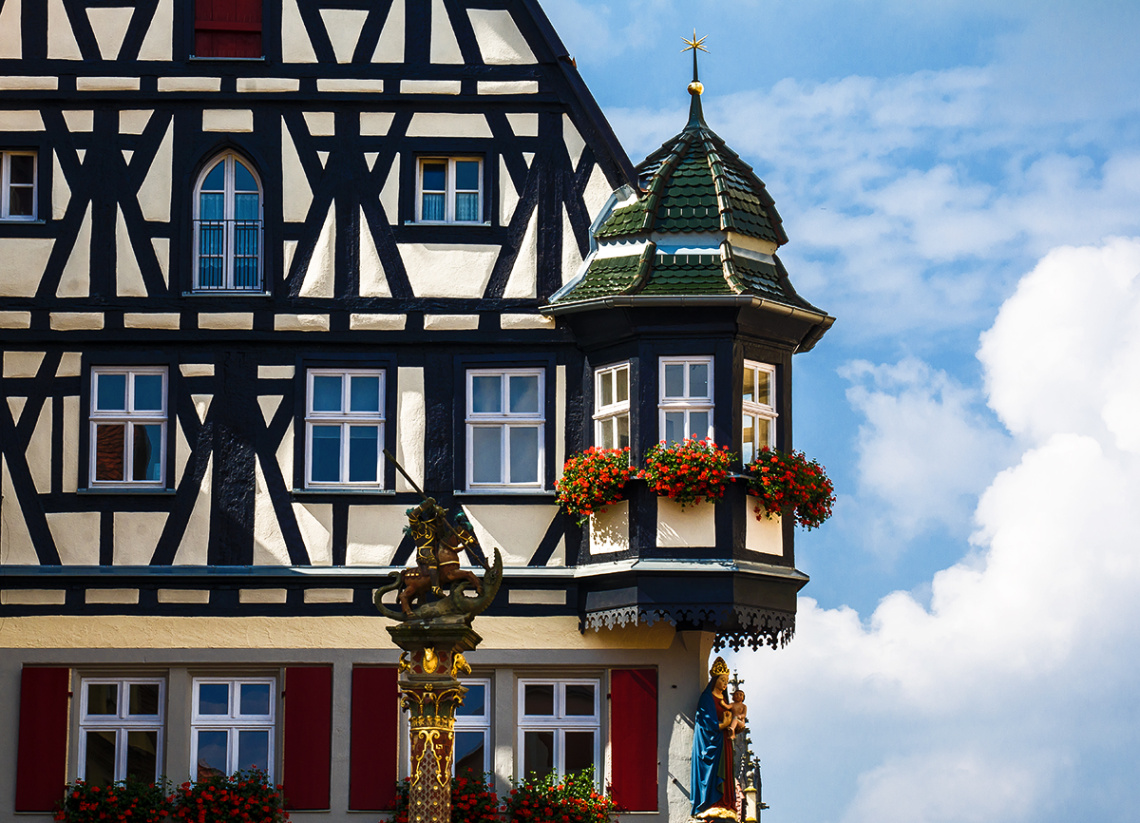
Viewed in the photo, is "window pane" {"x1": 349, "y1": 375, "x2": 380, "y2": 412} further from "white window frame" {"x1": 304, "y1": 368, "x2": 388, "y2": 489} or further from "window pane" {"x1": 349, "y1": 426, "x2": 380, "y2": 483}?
"window pane" {"x1": 349, "y1": 426, "x2": 380, "y2": 483}

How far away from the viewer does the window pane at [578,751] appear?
86.8 feet

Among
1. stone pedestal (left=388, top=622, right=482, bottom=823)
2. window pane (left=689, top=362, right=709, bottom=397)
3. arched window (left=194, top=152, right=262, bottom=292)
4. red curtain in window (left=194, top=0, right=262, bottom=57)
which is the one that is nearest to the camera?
stone pedestal (left=388, top=622, right=482, bottom=823)

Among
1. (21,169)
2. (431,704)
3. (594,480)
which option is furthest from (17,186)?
(431,704)

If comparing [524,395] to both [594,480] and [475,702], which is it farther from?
[475,702]

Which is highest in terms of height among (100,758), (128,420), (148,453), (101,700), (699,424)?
(128,420)

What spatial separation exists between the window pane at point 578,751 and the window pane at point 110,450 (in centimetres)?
647

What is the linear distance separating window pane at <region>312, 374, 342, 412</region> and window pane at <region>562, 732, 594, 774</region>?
5026mm

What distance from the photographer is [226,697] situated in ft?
87.2

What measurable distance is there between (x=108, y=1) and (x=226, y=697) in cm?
906

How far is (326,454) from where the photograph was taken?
27.1 m

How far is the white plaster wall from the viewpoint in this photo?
85.4 feet

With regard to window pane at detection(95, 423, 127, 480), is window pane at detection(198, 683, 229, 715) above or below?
below

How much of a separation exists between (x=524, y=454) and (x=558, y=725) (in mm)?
3378

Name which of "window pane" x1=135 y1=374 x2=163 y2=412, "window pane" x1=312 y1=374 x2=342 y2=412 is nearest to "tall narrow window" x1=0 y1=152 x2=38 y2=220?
"window pane" x1=135 y1=374 x2=163 y2=412
